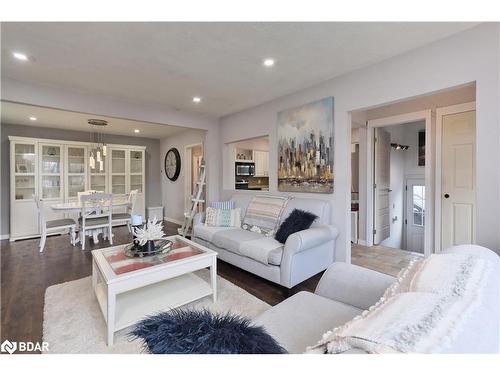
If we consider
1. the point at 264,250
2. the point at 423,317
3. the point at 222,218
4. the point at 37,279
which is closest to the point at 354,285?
the point at 423,317

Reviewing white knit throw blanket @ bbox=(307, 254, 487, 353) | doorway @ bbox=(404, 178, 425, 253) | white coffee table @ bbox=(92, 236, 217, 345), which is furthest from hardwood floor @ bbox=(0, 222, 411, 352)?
white knit throw blanket @ bbox=(307, 254, 487, 353)

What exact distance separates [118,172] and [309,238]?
5.15 metres

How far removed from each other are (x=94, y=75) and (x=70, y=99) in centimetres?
78

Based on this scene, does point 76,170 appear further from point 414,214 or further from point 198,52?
point 414,214

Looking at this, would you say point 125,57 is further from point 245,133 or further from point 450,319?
point 450,319

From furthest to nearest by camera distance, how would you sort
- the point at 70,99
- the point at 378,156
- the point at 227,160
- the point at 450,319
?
the point at 227,160
the point at 378,156
the point at 70,99
the point at 450,319

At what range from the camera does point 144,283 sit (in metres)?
1.75

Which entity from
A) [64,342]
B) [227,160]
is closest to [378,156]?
[227,160]

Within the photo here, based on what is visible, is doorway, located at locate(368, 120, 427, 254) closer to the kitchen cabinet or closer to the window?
the window

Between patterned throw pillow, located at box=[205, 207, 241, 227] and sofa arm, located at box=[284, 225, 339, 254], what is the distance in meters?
1.20

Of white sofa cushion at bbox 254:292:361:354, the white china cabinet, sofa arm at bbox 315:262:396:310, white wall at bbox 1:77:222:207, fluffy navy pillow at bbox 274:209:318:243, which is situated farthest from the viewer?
the white china cabinet

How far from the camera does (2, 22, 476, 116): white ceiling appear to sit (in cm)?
185
